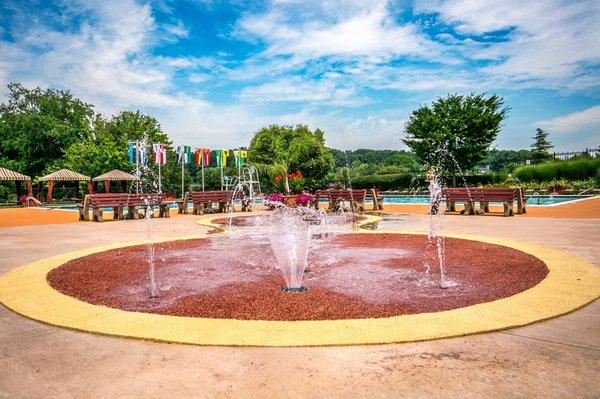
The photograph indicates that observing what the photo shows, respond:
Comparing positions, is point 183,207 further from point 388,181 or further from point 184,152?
point 388,181

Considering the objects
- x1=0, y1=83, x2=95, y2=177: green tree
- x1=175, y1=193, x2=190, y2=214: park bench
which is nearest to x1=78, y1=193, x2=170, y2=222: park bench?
x1=175, y1=193, x2=190, y2=214: park bench

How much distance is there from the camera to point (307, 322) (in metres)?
4.16

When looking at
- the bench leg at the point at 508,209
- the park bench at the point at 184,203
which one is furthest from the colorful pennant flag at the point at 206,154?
the bench leg at the point at 508,209

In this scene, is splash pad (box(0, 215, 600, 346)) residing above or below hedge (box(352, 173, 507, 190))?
below

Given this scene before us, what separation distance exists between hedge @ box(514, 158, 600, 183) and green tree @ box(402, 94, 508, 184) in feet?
12.6

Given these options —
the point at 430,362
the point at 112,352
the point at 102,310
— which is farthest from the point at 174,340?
the point at 430,362

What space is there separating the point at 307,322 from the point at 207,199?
656 inches

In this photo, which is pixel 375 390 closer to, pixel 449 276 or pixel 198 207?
pixel 449 276

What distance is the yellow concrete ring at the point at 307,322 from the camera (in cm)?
371

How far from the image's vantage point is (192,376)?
3.01m

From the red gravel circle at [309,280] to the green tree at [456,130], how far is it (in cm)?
2987

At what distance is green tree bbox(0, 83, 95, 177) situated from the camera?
137 ft

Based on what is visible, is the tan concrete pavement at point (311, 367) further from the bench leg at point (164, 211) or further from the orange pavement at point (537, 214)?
the bench leg at point (164, 211)

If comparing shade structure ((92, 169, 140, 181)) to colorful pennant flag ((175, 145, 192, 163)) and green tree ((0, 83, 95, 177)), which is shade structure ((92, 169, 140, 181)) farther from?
green tree ((0, 83, 95, 177))
